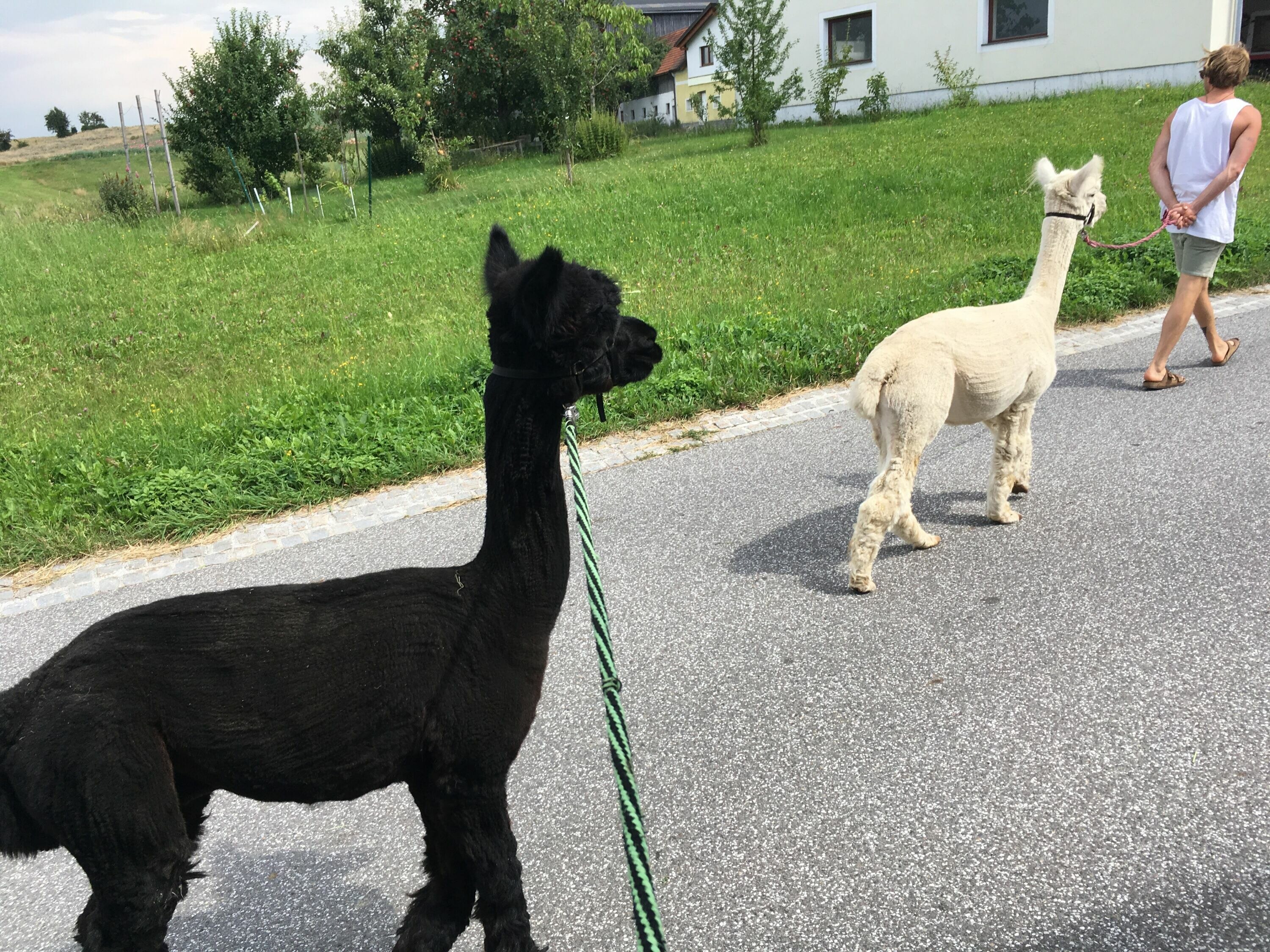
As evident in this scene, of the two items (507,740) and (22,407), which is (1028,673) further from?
(22,407)

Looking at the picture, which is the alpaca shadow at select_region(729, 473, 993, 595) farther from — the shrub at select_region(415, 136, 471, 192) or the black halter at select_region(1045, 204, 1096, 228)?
the shrub at select_region(415, 136, 471, 192)

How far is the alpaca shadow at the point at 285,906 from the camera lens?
265cm

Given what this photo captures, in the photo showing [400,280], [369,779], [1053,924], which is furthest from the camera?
[400,280]

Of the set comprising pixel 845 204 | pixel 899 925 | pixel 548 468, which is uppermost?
pixel 845 204

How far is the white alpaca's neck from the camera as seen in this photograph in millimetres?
5004

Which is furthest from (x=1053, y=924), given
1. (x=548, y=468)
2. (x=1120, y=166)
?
(x=1120, y=166)

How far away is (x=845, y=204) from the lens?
1530 centimetres

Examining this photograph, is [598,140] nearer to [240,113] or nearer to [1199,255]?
[240,113]

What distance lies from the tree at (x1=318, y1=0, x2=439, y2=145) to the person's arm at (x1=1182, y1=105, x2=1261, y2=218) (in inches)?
1188

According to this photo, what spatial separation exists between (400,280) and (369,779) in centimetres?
1236

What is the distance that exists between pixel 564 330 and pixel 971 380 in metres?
3.14

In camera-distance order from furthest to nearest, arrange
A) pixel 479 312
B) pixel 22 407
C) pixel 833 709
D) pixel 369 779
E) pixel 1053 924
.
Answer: pixel 479 312 < pixel 22 407 < pixel 833 709 < pixel 1053 924 < pixel 369 779

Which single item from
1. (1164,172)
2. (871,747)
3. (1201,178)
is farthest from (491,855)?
(1164,172)

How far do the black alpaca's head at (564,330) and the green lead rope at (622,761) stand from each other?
111 mm
